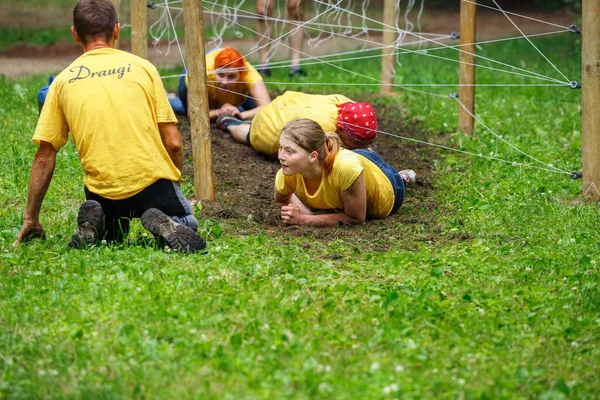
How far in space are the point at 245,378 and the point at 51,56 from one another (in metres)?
10.8

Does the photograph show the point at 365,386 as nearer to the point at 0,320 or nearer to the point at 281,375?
the point at 281,375

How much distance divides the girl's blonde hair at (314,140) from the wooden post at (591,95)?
1.62m

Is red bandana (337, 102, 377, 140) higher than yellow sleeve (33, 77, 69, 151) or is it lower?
lower

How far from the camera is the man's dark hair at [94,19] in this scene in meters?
4.31

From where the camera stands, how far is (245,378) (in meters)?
3.08

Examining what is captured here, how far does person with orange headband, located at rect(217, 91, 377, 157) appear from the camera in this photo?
591 centimetres

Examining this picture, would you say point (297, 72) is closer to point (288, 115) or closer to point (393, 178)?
point (288, 115)

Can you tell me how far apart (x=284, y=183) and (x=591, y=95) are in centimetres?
197

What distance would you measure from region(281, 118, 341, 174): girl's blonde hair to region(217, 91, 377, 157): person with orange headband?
93cm

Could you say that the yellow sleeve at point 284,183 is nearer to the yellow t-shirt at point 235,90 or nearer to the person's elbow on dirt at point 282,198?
the person's elbow on dirt at point 282,198

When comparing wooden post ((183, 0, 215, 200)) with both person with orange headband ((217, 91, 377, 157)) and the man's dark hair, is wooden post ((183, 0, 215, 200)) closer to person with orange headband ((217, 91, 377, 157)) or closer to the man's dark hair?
the man's dark hair

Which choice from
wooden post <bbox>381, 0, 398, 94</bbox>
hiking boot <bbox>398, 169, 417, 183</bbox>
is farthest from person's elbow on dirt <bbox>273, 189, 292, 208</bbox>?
wooden post <bbox>381, 0, 398, 94</bbox>

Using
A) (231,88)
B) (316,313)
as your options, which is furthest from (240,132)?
(316,313)

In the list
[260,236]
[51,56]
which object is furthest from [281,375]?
[51,56]
